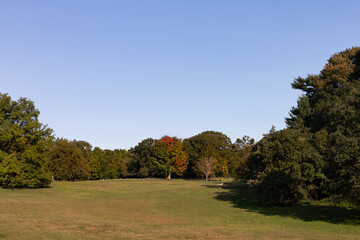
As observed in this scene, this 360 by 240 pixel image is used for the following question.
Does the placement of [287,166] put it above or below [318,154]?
below

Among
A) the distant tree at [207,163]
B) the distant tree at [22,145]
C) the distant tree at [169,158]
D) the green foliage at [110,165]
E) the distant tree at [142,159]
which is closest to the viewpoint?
the distant tree at [22,145]

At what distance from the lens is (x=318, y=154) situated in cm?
3522

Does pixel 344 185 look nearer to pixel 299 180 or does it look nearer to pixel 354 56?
pixel 299 180

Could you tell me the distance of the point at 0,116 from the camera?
5262cm

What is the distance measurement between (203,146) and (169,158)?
15048 millimetres

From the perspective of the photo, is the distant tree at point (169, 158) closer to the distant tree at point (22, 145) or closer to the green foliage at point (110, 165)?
the green foliage at point (110, 165)

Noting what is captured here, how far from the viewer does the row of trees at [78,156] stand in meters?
52.7

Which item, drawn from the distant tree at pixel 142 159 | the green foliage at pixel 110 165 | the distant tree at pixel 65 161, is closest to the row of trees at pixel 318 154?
the distant tree at pixel 65 161

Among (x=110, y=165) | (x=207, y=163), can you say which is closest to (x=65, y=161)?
(x=110, y=165)

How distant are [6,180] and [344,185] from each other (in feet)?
176

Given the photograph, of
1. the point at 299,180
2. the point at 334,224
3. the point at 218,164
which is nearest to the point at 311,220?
the point at 334,224

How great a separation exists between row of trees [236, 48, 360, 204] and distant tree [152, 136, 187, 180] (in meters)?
63.9

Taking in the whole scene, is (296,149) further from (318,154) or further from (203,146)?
(203,146)

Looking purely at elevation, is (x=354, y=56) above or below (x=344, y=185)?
above
